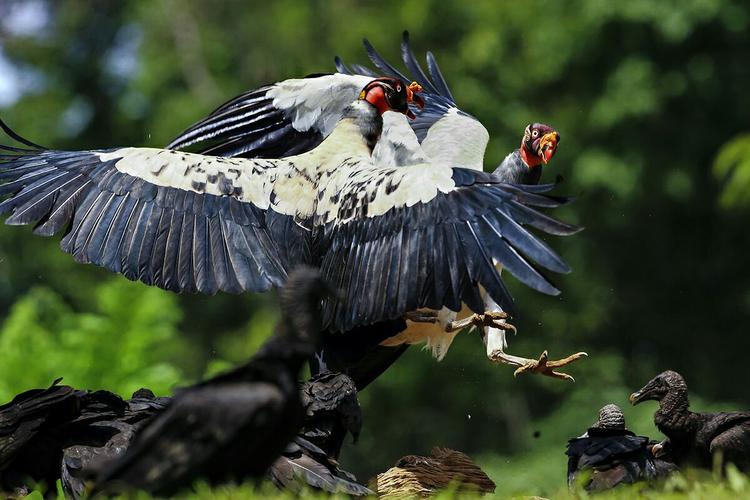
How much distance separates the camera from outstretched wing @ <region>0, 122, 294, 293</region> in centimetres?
902

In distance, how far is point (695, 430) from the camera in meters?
7.46

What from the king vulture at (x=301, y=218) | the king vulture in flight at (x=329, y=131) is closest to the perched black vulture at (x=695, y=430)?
the king vulture at (x=301, y=218)

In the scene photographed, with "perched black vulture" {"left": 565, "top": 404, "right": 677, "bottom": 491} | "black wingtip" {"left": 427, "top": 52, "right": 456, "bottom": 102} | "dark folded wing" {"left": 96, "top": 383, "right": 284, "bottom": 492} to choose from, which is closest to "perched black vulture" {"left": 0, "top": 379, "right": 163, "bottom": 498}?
"dark folded wing" {"left": 96, "top": 383, "right": 284, "bottom": 492}

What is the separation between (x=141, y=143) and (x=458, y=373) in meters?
8.61

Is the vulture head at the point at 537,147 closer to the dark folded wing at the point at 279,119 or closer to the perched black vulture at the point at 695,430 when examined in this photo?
the dark folded wing at the point at 279,119

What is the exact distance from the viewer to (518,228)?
8086 mm

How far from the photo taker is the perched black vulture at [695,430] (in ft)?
23.4

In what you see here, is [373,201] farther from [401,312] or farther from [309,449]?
[309,449]

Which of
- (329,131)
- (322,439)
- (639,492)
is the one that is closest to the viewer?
(639,492)

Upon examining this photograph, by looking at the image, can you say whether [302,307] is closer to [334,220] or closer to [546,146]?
[334,220]

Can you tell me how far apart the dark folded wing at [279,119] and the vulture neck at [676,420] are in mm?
3742

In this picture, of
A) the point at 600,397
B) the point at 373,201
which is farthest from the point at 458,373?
the point at 373,201

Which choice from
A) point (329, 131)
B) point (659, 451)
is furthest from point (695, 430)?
point (329, 131)

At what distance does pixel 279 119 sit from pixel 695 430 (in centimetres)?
443
